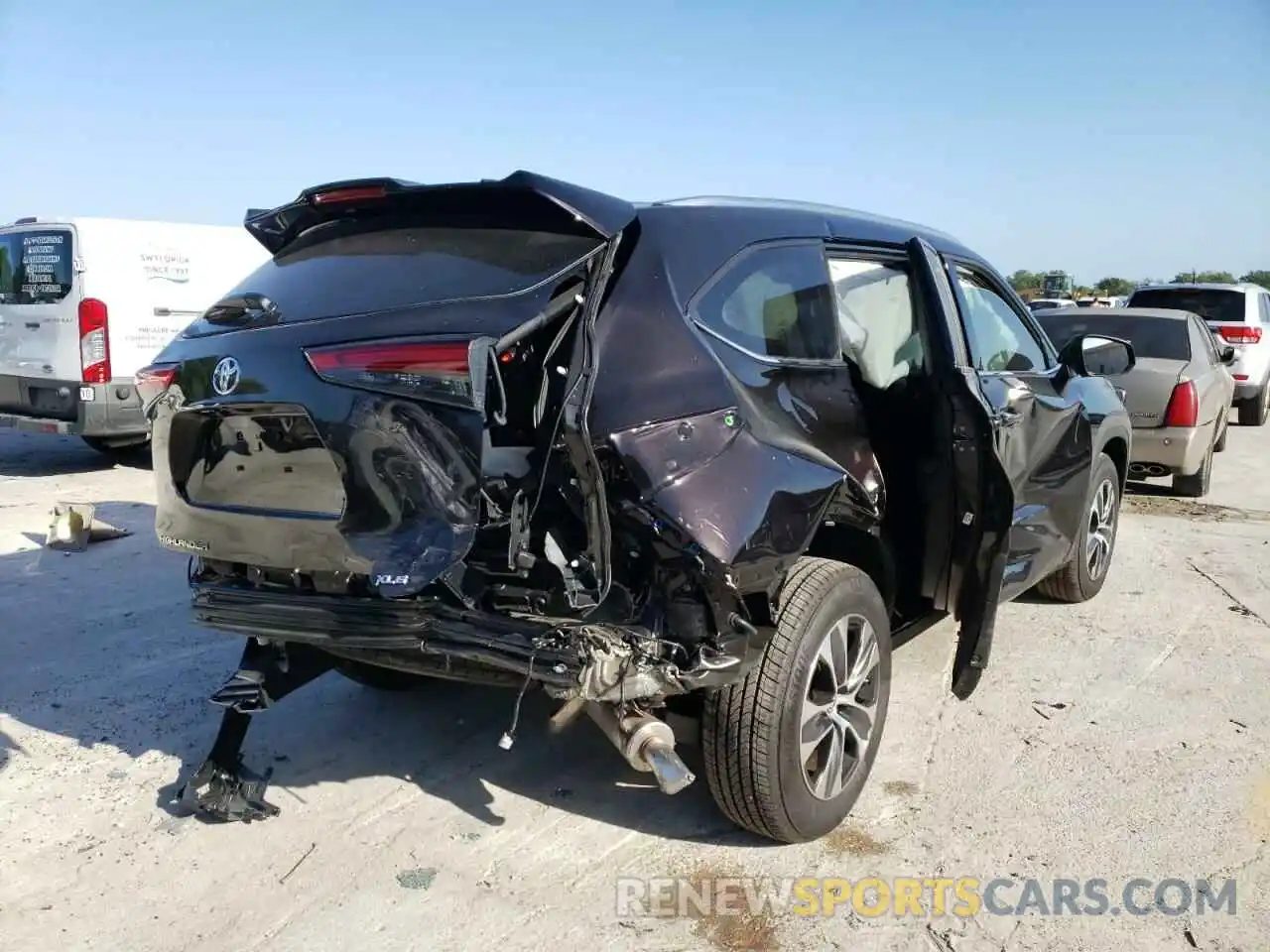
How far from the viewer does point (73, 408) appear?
30.0 ft

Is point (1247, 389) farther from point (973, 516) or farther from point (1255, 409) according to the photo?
point (973, 516)

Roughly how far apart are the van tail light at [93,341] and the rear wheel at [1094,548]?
7877mm

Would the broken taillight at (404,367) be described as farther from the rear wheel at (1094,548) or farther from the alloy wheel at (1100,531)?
the alloy wheel at (1100,531)

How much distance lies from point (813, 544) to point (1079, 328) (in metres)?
7.15

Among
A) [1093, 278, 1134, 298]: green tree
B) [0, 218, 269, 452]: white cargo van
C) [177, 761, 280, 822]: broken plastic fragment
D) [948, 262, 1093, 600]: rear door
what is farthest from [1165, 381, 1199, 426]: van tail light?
[1093, 278, 1134, 298]: green tree

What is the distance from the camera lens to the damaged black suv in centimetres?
266

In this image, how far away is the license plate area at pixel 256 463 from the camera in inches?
112


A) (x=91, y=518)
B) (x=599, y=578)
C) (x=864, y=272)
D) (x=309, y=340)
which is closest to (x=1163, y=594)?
(x=864, y=272)

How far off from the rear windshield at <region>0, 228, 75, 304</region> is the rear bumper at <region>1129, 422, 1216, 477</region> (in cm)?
927

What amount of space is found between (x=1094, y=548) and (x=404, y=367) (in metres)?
4.41

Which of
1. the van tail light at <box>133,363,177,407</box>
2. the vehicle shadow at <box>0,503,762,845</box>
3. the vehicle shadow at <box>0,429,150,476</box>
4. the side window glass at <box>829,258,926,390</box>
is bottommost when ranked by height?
the vehicle shadow at <box>0,429,150,476</box>

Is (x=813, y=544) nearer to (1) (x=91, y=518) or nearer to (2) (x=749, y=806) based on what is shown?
(2) (x=749, y=806)

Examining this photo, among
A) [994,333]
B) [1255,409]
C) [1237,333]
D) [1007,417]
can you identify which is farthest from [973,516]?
[1255,409]

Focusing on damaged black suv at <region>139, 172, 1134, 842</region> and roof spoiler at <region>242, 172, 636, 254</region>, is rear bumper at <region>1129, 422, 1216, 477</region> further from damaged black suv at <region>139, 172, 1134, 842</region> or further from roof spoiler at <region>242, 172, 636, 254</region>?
roof spoiler at <region>242, 172, 636, 254</region>
